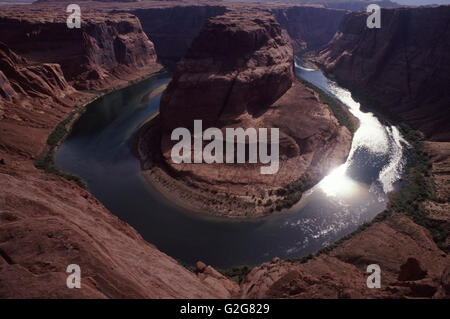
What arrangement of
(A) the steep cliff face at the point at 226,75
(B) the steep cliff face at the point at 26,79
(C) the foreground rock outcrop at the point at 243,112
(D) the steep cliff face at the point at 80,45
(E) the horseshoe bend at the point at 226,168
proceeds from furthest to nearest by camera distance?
(D) the steep cliff face at the point at 80,45 < (B) the steep cliff face at the point at 26,79 < (A) the steep cliff face at the point at 226,75 < (C) the foreground rock outcrop at the point at 243,112 < (E) the horseshoe bend at the point at 226,168

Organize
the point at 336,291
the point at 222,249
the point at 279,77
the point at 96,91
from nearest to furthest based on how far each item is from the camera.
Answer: the point at 336,291
the point at 222,249
the point at 279,77
the point at 96,91

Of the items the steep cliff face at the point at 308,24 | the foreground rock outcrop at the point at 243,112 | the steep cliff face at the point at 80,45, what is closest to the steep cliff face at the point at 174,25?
the steep cliff face at the point at 80,45

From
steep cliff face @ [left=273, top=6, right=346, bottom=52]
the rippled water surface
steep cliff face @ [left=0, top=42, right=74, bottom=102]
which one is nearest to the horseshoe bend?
the rippled water surface

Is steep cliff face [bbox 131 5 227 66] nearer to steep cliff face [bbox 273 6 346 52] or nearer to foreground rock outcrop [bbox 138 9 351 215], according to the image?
steep cliff face [bbox 273 6 346 52]

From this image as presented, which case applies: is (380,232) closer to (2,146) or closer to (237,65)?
(237,65)

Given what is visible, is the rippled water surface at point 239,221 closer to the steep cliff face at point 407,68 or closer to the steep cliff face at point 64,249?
the steep cliff face at point 64,249

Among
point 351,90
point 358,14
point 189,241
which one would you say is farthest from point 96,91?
point 358,14

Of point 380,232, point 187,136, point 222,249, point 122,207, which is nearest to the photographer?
point 380,232
